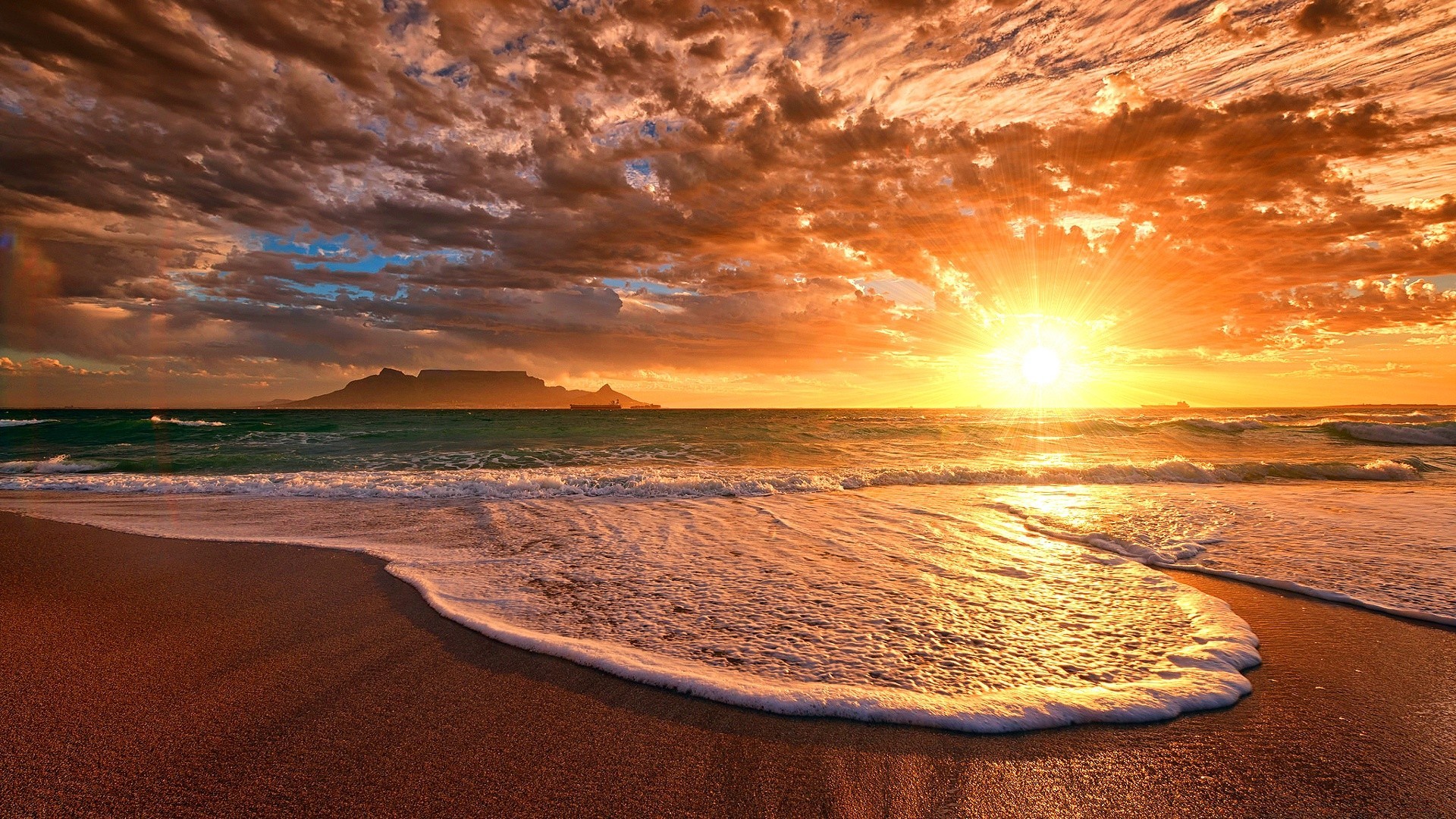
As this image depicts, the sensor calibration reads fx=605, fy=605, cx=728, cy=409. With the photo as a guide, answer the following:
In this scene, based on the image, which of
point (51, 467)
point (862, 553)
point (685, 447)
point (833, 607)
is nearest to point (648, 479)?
point (862, 553)

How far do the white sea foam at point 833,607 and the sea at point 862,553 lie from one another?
0.03 metres

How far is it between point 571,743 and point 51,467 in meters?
25.1

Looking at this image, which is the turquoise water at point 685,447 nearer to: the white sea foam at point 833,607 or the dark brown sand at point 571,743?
the white sea foam at point 833,607

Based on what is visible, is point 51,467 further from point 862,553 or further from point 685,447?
point 862,553

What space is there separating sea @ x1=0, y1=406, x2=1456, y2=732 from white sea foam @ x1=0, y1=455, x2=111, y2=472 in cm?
12

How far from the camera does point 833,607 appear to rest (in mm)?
5648

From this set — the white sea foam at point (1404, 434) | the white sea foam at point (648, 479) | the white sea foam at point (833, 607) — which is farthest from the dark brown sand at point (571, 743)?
the white sea foam at point (1404, 434)

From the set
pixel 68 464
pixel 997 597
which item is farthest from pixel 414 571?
pixel 68 464

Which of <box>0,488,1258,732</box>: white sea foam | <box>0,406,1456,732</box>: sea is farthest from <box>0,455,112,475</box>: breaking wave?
<box>0,488,1258,732</box>: white sea foam

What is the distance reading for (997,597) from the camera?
5.91 m

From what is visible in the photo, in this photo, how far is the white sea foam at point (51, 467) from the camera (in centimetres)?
1778

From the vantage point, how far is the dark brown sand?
114 inches

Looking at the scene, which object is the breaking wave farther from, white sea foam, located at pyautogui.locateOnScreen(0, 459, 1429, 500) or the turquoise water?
white sea foam, located at pyautogui.locateOnScreen(0, 459, 1429, 500)

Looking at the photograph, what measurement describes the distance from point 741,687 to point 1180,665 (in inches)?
128
